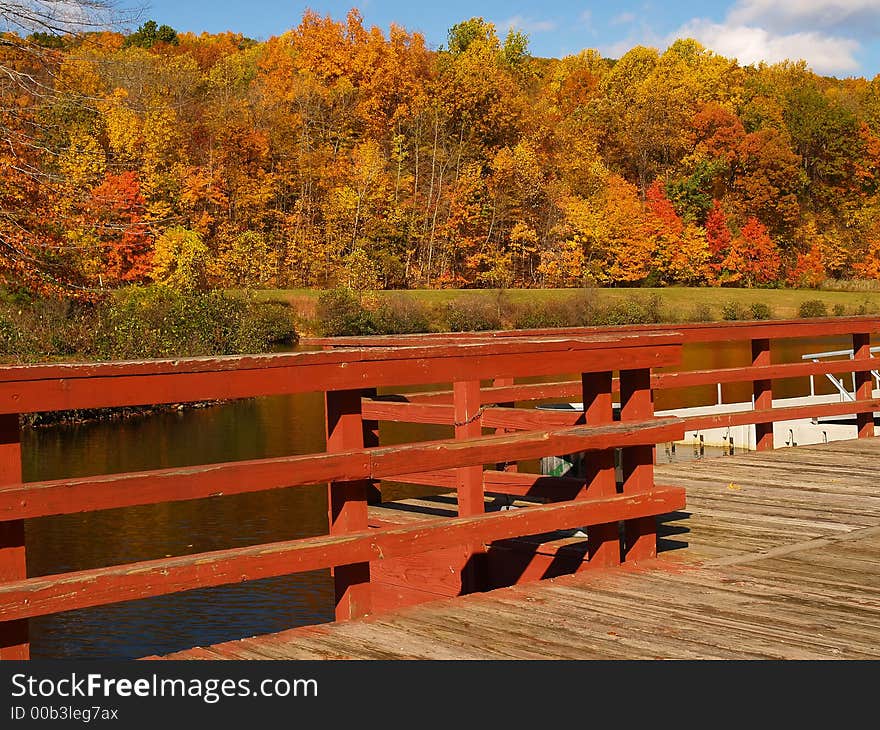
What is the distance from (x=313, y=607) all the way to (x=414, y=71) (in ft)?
197

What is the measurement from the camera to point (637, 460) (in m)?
5.69

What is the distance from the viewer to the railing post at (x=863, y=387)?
35.1 feet

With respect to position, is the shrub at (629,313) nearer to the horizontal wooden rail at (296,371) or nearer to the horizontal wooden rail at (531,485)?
the horizontal wooden rail at (531,485)

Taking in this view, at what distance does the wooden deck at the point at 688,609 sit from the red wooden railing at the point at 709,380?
2.44 feet

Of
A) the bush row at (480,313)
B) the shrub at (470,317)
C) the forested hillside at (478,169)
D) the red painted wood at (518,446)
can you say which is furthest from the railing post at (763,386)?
the forested hillside at (478,169)

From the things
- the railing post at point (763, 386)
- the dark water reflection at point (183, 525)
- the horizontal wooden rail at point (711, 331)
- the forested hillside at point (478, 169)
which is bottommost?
the dark water reflection at point (183, 525)

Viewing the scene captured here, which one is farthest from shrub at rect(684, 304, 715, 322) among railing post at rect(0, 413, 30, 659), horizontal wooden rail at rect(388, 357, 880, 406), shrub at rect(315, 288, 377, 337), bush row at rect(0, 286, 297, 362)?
railing post at rect(0, 413, 30, 659)

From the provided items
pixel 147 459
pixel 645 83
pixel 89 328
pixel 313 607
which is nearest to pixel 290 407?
pixel 89 328

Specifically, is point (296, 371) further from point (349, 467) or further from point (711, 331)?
point (711, 331)

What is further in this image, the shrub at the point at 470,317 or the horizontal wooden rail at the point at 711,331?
the shrub at the point at 470,317

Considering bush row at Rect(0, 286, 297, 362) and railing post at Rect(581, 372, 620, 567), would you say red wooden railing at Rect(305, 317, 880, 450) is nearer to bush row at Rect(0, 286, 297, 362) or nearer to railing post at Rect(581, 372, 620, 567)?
railing post at Rect(581, 372, 620, 567)

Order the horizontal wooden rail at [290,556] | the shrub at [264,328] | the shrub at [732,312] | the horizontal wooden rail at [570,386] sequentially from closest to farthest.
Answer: the horizontal wooden rail at [290,556]
the horizontal wooden rail at [570,386]
the shrub at [264,328]
the shrub at [732,312]

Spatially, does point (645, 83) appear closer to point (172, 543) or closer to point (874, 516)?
point (172, 543)

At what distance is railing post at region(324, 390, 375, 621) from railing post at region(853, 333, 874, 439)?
7.23 metres
